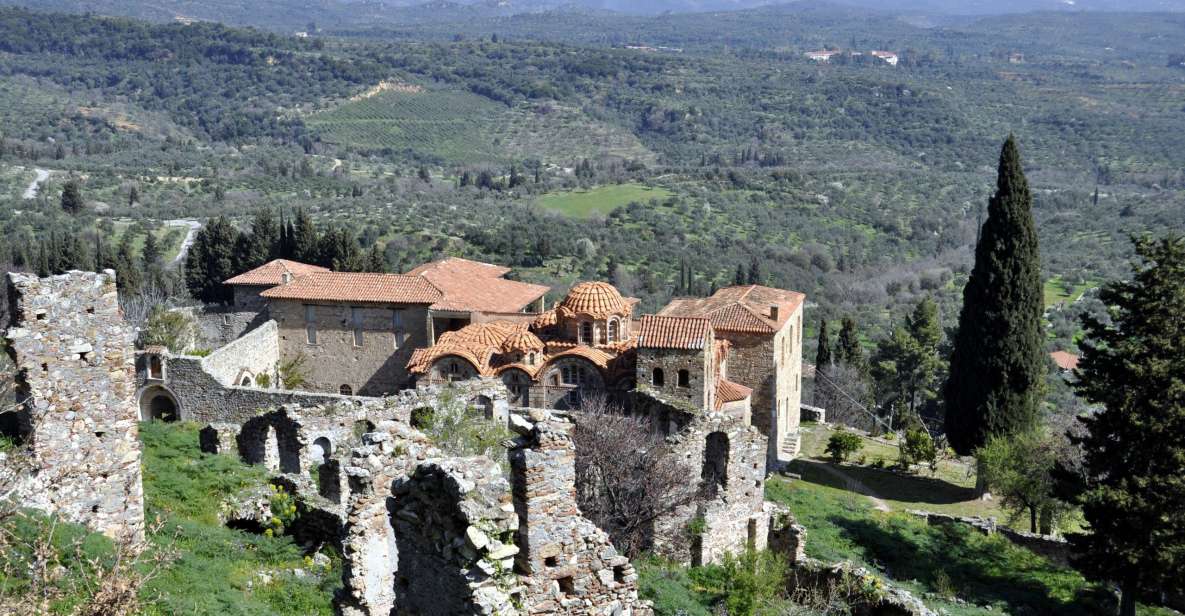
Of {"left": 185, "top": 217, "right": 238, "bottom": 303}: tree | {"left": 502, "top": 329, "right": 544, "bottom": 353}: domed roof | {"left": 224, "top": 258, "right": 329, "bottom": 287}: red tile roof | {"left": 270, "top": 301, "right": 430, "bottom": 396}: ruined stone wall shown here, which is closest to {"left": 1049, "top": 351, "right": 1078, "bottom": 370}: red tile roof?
{"left": 502, "top": 329, "right": 544, "bottom": 353}: domed roof

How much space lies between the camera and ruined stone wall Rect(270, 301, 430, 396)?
33969 millimetres

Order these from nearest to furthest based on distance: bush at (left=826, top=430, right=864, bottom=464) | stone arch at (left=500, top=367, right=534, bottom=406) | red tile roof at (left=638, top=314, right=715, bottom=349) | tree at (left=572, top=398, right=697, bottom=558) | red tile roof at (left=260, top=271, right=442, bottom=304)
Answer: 1. tree at (left=572, top=398, right=697, bottom=558)
2. red tile roof at (left=638, top=314, right=715, bottom=349)
3. stone arch at (left=500, top=367, right=534, bottom=406)
4. red tile roof at (left=260, top=271, right=442, bottom=304)
5. bush at (left=826, top=430, right=864, bottom=464)

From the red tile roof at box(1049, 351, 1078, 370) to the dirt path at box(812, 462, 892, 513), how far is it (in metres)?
30.1

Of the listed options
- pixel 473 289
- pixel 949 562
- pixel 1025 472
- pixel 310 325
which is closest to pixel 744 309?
pixel 473 289

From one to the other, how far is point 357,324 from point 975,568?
816 inches

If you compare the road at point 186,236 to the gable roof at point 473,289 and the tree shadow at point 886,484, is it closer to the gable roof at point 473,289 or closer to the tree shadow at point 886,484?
the gable roof at point 473,289

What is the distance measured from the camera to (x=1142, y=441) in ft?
69.9

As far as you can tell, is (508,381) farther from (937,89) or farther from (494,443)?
(937,89)

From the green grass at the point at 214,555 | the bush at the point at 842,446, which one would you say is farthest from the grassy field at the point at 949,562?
the green grass at the point at 214,555

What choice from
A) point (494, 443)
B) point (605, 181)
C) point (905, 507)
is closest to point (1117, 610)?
point (905, 507)

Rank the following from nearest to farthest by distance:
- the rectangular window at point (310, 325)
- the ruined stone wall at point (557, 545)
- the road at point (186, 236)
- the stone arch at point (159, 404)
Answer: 1. the ruined stone wall at point (557, 545)
2. the stone arch at point (159, 404)
3. the rectangular window at point (310, 325)
4. the road at point (186, 236)

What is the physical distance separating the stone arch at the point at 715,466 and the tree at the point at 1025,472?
12178 millimetres

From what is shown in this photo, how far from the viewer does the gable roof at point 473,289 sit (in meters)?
33.8

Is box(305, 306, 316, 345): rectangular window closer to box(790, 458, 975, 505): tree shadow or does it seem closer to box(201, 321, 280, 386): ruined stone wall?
box(201, 321, 280, 386): ruined stone wall
